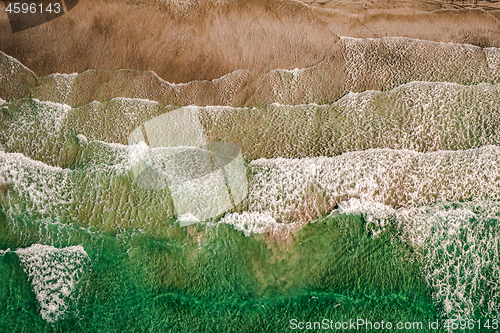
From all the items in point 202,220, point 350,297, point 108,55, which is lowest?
point 350,297

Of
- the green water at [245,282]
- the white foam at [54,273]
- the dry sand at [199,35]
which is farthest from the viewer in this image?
the dry sand at [199,35]

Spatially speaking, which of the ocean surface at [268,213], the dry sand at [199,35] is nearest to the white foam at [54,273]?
the ocean surface at [268,213]

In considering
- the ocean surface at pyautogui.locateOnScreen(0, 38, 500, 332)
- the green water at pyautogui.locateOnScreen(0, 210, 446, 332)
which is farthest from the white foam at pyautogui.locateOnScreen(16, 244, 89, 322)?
the green water at pyautogui.locateOnScreen(0, 210, 446, 332)

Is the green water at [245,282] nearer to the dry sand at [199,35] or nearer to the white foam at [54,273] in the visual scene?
the white foam at [54,273]

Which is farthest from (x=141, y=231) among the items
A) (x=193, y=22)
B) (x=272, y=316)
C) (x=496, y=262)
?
(x=496, y=262)

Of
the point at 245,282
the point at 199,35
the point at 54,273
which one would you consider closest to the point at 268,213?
the point at 245,282

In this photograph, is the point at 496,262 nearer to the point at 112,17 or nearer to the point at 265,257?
the point at 265,257

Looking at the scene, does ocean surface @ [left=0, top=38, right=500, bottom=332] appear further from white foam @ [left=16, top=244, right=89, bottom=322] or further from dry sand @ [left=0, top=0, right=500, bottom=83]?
dry sand @ [left=0, top=0, right=500, bottom=83]

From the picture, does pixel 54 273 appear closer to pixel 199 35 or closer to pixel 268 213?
pixel 268 213

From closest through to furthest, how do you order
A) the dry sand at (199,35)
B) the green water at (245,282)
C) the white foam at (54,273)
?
1. the green water at (245,282)
2. the white foam at (54,273)
3. the dry sand at (199,35)
